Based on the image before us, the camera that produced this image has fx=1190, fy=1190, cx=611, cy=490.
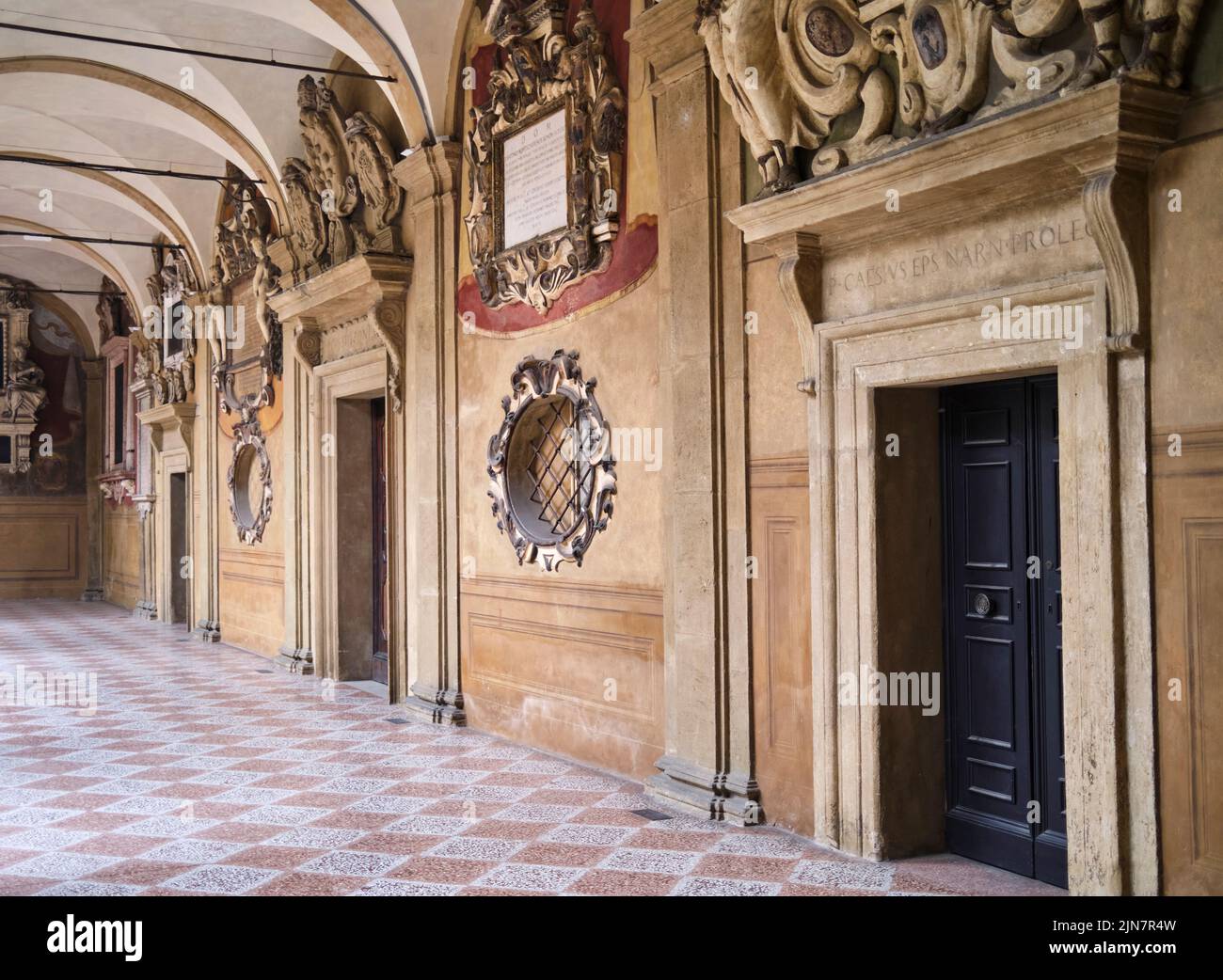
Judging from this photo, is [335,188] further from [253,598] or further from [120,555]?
[120,555]

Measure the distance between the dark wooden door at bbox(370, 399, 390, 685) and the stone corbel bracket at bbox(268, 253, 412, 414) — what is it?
1011mm

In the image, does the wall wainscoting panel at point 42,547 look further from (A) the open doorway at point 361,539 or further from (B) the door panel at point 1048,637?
(B) the door panel at point 1048,637

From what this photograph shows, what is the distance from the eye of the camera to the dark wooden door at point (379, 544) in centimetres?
1098

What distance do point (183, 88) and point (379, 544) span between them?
4.77 metres

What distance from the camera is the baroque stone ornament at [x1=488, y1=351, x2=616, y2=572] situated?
7117 millimetres

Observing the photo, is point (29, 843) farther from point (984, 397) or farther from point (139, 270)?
point (139, 270)

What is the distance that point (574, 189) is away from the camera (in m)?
7.12

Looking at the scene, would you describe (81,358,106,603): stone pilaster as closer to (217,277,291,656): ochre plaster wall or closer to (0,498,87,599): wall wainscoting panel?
(0,498,87,599): wall wainscoting panel

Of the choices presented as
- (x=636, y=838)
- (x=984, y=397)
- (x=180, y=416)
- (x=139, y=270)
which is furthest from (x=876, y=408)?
(x=139, y=270)

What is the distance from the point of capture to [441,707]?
28.7ft

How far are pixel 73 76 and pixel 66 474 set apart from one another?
12.6 meters

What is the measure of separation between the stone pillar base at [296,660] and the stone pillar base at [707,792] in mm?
6016

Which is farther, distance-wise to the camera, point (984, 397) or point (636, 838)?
point (636, 838)

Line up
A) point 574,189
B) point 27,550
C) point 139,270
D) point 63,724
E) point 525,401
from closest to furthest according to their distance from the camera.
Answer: point 574,189
point 525,401
point 63,724
point 139,270
point 27,550
